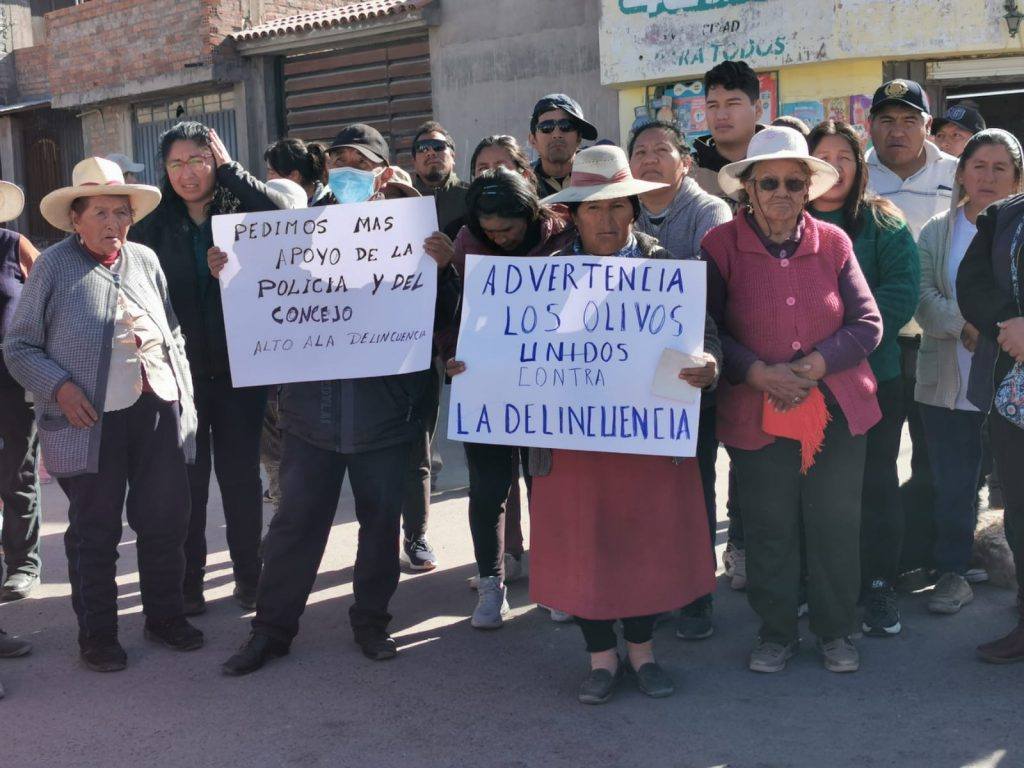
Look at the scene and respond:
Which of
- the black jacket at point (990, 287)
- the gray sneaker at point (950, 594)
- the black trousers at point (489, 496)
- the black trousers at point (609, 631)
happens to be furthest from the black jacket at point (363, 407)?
the gray sneaker at point (950, 594)

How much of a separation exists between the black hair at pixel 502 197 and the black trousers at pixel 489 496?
3.14ft

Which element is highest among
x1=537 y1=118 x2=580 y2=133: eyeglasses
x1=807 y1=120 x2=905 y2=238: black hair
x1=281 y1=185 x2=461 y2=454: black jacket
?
x1=537 y1=118 x2=580 y2=133: eyeglasses

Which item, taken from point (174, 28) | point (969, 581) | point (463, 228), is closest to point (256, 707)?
point (463, 228)

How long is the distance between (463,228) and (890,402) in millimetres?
1795

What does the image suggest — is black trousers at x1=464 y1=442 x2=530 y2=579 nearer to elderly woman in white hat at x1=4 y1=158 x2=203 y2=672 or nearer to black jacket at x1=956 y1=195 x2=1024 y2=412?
elderly woman in white hat at x1=4 y1=158 x2=203 y2=672

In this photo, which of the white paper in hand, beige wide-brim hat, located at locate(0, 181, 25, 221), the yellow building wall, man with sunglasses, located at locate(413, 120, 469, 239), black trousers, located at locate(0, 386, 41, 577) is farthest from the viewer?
the yellow building wall

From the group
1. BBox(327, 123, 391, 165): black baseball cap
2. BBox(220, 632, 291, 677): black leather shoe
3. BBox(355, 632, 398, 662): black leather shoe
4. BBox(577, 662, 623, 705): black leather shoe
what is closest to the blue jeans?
BBox(577, 662, 623, 705): black leather shoe

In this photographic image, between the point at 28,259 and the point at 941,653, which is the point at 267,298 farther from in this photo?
the point at 941,653

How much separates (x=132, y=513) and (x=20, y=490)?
1317 millimetres

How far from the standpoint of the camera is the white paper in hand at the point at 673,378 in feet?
12.8

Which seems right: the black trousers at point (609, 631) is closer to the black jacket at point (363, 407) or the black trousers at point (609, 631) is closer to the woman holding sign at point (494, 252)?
the woman holding sign at point (494, 252)

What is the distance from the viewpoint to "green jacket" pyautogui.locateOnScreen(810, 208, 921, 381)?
438 cm

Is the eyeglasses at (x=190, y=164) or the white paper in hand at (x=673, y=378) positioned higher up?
the eyeglasses at (x=190, y=164)

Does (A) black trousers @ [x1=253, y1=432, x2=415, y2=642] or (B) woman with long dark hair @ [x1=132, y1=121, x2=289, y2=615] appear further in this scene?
(B) woman with long dark hair @ [x1=132, y1=121, x2=289, y2=615]
